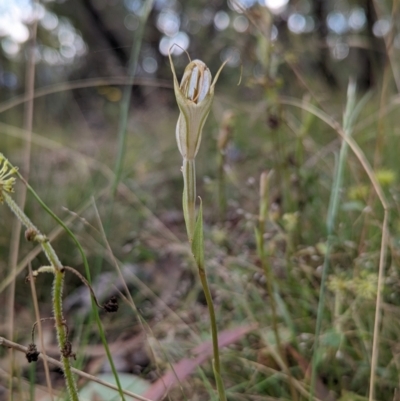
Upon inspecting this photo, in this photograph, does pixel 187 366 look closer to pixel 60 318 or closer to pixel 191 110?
pixel 60 318

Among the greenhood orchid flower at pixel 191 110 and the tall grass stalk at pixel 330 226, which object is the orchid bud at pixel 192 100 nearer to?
the greenhood orchid flower at pixel 191 110

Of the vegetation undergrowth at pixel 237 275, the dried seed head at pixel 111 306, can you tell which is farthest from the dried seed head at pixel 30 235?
the dried seed head at pixel 111 306

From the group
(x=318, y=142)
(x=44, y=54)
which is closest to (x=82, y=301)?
(x=318, y=142)

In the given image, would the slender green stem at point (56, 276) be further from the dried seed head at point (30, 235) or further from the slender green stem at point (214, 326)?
the slender green stem at point (214, 326)

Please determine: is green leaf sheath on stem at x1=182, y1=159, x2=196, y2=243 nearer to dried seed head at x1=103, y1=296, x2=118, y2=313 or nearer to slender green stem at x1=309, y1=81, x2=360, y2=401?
dried seed head at x1=103, y1=296, x2=118, y2=313

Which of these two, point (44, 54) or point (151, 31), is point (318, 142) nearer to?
point (44, 54)

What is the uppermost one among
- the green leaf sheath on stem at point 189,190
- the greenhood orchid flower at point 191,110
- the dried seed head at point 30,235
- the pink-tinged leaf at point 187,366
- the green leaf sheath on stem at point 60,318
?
the greenhood orchid flower at point 191,110

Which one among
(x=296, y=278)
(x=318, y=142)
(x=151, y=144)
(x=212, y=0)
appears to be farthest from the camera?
(x=212, y=0)

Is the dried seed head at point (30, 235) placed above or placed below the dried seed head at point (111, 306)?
above

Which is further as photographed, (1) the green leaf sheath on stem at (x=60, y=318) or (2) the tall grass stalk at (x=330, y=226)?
(2) the tall grass stalk at (x=330, y=226)
